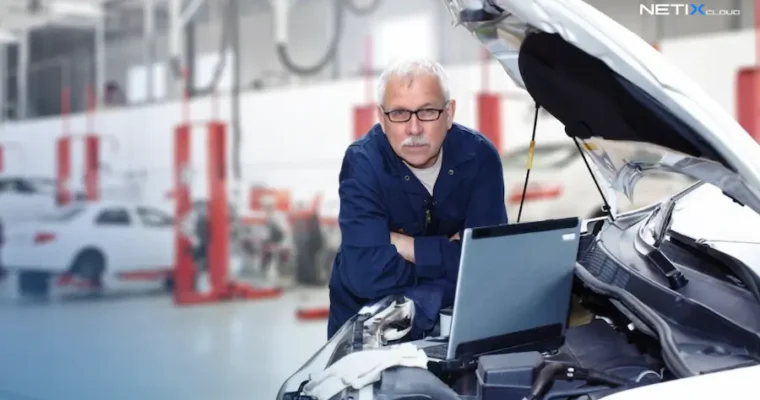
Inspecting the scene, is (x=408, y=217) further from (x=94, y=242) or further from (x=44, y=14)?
(x=44, y=14)

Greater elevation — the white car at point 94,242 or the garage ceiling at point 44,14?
the garage ceiling at point 44,14

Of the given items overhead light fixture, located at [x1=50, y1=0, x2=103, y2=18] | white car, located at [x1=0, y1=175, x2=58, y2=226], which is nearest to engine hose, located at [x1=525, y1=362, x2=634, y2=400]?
white car, located at [x1=0, y1=175, x2=58, y2=226]

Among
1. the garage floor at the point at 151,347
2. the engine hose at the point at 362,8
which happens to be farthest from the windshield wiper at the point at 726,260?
the engine hose at the point at 362,8

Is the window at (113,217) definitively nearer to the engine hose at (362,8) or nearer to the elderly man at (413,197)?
the engine hose at (362,8)

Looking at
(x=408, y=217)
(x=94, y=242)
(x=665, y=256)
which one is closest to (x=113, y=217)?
(x=94, y=242)

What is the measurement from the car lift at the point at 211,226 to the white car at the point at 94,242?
0.39 feet

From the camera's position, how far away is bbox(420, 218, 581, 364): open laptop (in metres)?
1.55

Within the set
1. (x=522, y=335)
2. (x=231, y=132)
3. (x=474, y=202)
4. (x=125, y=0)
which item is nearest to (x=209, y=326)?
(x=231, y=132)

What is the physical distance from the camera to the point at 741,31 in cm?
442

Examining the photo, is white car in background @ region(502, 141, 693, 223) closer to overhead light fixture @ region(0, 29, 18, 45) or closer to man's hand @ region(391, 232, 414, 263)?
man's hand @ region(391, 232, 414, 263)

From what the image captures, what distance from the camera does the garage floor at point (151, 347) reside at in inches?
184

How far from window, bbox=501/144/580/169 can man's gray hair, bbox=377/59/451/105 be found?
2.82m

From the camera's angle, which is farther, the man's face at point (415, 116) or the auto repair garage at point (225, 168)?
the auto repair garage at point (225, 168)

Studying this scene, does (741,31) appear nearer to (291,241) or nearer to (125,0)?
(291,241)
